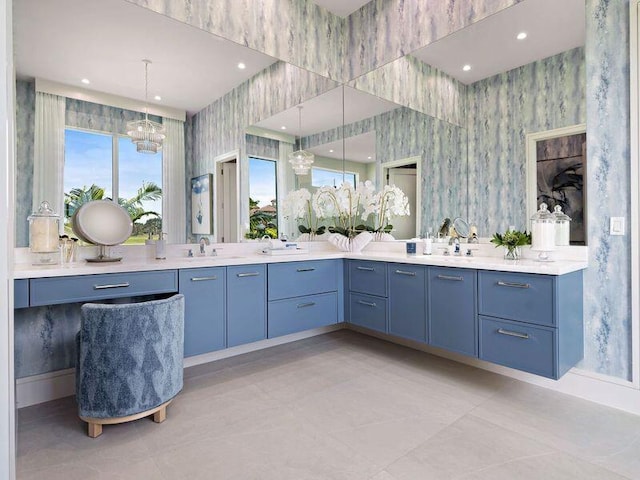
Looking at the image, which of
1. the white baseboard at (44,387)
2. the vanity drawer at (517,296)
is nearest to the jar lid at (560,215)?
the vanity drawer at (517,296)

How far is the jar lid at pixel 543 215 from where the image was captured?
93.7 inches

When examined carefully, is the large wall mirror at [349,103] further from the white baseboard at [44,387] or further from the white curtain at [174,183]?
the white baseboard at [44,387]

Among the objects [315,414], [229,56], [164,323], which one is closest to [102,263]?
[164,323]

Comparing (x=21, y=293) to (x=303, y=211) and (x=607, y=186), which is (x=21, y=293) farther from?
(x=607, y=186)

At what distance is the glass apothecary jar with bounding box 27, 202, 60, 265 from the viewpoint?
207 cm

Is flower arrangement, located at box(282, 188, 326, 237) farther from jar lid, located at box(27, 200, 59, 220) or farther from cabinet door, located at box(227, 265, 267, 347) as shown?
jar lid, located at box(27, 200, 59, 220)

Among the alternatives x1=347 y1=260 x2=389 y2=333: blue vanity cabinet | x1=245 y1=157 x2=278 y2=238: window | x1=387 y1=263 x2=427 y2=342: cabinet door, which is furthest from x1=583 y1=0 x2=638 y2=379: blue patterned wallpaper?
x1=245 y1=157 x2=278 y2=238: window

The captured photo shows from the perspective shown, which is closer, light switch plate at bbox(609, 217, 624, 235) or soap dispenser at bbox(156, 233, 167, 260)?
light switch plate at bbox(609, 217, 624, 235)

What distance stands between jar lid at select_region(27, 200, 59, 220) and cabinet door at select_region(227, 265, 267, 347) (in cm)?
109

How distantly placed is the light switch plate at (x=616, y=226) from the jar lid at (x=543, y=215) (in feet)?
1.01

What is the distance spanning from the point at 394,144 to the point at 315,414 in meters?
2.50

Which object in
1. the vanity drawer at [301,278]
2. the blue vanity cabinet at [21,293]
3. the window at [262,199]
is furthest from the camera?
the window at [262,199]

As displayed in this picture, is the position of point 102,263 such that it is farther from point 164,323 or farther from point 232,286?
point 232,286

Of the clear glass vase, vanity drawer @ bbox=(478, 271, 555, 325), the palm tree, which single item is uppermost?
the palm tree
